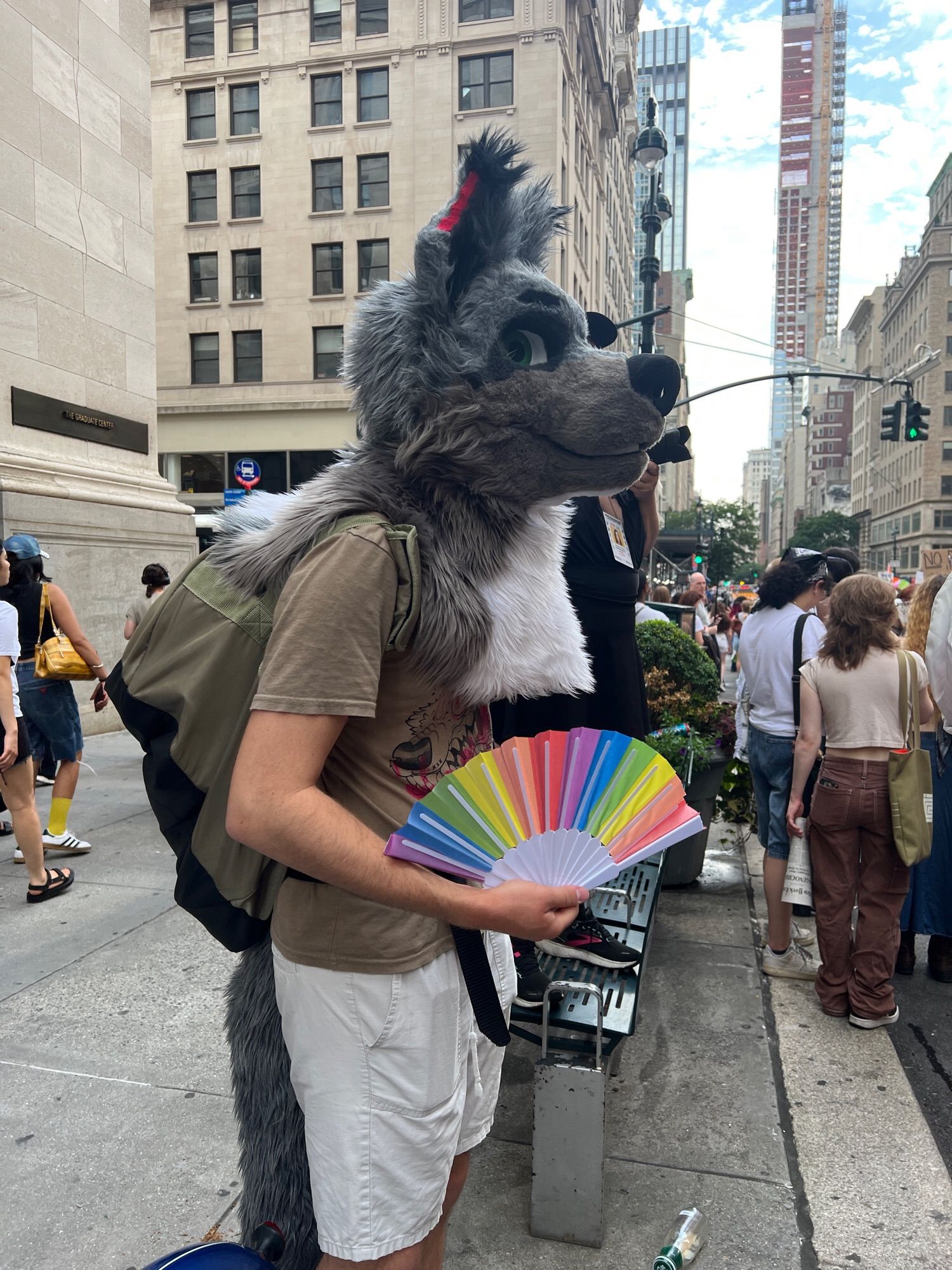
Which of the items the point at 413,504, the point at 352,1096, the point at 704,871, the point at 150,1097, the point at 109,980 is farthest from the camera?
the point at 704,871

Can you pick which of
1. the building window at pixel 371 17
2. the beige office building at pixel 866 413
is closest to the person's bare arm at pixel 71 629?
the building window at pixel 371 17

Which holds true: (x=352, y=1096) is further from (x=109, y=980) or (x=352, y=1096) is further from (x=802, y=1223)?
(x=109, y=980)

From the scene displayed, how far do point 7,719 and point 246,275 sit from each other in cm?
2905

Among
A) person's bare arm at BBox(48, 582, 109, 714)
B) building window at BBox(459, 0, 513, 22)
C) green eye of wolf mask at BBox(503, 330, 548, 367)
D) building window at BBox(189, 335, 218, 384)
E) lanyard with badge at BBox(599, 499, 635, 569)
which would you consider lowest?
person's bare arm at BBox(48, 582, 109, 714)

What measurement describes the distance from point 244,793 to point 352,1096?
0.56 meters

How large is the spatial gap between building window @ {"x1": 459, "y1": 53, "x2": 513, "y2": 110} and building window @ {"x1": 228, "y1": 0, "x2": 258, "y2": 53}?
24.6 feet

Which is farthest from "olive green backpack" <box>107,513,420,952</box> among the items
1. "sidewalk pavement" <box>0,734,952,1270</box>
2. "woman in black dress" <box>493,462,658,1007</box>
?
"sidewalk pavement" <box>0,734,952,1270</box>

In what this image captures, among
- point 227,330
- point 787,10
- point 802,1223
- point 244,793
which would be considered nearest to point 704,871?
point 802,1223

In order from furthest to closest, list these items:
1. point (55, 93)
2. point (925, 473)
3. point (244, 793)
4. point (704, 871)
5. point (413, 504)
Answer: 1. point (925, 473)
2. point (55, 93)
3. point (704, 871)
4. point (413, 504)
5. point (244, 793)

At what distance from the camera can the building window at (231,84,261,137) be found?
29953 millimetres

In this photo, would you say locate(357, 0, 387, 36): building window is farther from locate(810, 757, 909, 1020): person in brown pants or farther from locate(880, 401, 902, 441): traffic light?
locate(810, 757, 909, 1020): person in brown pants

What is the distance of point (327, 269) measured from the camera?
2972cm

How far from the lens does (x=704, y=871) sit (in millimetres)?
6215

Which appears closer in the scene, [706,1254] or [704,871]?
[706,1254]
